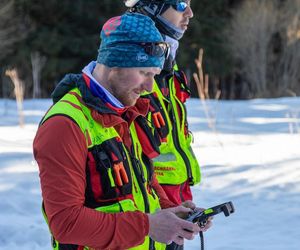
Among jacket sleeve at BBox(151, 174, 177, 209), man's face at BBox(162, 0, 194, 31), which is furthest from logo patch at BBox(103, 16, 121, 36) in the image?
man's face at BBox(162, 0, 194, 31)

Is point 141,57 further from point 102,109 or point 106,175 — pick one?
point 106,175

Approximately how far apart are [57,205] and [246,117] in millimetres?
10723

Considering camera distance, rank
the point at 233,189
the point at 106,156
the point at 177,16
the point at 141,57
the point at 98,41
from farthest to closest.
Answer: the point at 98,41 < the point at 233,189 < the point at 177,16 < the point at 141,57 < the point at 106,156

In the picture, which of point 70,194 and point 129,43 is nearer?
point 70,194

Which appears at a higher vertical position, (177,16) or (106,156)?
(177,16)

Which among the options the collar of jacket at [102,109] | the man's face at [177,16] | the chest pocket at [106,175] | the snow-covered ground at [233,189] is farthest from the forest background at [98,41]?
the chest pocket at [106,175]

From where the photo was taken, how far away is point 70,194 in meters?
1.67

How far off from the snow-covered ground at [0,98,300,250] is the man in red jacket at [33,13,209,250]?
2471 mm

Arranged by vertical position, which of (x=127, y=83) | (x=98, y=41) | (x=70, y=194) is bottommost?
(x=98, y=41)

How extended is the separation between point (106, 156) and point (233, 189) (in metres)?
4.22

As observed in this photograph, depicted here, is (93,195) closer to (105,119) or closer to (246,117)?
(105,119)

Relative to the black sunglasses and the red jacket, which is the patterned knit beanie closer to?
the black sunglasses

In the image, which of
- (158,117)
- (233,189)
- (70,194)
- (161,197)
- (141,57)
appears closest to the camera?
(70,194)

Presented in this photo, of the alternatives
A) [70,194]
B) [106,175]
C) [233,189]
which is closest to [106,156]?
[106,175]
